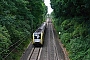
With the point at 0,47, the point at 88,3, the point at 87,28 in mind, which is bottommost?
the point at 0,47

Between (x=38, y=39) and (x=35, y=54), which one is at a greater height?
(x=38, y=39)

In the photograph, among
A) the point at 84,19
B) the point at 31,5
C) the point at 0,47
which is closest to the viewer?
the point at 0,47

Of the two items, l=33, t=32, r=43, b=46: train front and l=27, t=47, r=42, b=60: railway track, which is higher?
l=33, t=32, r=43, b=46: train front

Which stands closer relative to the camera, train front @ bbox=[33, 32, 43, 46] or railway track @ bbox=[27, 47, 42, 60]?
railway track @ bbox=[27, 47, 42, 60]

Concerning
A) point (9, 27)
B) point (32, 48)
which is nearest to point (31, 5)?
point (32, 48)

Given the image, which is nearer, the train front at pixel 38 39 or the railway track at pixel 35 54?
the railway track at pixel 35 54

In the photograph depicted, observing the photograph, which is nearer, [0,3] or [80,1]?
[0,3]

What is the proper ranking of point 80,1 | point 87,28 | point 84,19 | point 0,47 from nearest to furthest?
point 0,47 < point 87,28 < point 80,1 < point 84,19

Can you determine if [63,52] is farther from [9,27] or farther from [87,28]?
[9,27]

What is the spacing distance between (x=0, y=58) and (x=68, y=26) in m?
19.3

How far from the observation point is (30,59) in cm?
2409

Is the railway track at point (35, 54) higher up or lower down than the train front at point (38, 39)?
lower down

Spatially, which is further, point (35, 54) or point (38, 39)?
point (38, 39)

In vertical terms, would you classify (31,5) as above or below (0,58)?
above
